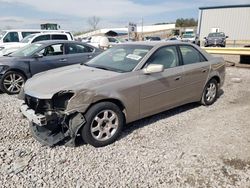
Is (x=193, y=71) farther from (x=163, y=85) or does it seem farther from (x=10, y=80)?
(x=10, y=80)

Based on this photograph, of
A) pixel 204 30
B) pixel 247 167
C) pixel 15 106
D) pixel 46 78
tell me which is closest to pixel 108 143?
pixel 46 78

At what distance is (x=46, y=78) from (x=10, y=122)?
4.09 ft

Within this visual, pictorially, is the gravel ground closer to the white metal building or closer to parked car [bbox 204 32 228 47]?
A: parked car [bbox 204 32 228 47]

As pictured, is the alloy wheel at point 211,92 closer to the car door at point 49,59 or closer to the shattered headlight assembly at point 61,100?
the shattered headlight assembly at point 61,100

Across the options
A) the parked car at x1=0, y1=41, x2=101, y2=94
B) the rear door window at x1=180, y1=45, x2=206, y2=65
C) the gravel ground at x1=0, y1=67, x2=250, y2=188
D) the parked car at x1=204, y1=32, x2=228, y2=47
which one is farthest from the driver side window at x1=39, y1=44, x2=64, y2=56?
the parked car at x1=204, y1=32, x2=228, y2=47

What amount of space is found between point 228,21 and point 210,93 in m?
36.7

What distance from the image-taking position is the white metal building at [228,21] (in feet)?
119

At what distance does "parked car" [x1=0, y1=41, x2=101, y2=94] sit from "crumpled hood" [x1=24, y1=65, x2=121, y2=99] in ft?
8.95

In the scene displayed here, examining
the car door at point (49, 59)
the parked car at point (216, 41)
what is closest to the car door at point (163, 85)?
the car door at point (49, 59)

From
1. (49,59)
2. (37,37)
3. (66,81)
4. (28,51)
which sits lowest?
(49,59)

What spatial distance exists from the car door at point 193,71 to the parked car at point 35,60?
3.66 meters

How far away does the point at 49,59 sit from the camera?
22.6 ft

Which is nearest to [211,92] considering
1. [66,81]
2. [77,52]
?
[66,81]

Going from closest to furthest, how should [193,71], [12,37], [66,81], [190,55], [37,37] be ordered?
[66,81], [193,71], [190,55], [37,37], [12,37]
